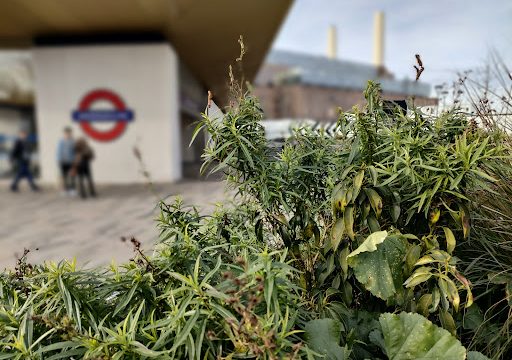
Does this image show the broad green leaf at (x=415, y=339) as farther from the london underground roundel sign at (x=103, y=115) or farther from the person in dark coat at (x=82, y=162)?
the london underground roundel sign at (x=103, y=115)

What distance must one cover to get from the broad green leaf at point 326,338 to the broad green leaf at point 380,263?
20cm

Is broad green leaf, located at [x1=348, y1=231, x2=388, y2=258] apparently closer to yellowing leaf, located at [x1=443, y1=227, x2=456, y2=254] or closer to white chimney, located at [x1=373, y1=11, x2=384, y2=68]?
yellowing leaf, located at [x1=443, y1=227, x2=456, y2=254]

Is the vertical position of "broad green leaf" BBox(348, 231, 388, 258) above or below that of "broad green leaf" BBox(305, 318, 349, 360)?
above

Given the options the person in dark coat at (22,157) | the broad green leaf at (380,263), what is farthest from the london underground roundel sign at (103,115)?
the broad green leaf at (380,263)

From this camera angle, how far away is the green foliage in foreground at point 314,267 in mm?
1190

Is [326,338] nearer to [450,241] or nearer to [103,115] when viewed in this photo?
[450,241]

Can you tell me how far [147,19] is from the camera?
10727 millimetres

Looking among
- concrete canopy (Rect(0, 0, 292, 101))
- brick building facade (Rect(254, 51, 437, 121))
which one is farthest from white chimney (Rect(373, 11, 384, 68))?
concrete canopy (Rect(0, 0, 292, 101))

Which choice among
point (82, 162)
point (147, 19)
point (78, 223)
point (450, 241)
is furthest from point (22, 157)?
point (450, 241)

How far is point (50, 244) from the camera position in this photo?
5484 mm

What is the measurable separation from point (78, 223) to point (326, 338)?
6.57 meters

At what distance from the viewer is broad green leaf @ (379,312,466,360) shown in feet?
4.26

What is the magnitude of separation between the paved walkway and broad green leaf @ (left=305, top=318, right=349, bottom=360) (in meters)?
0.79

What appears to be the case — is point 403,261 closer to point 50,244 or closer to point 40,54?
point 50,244
